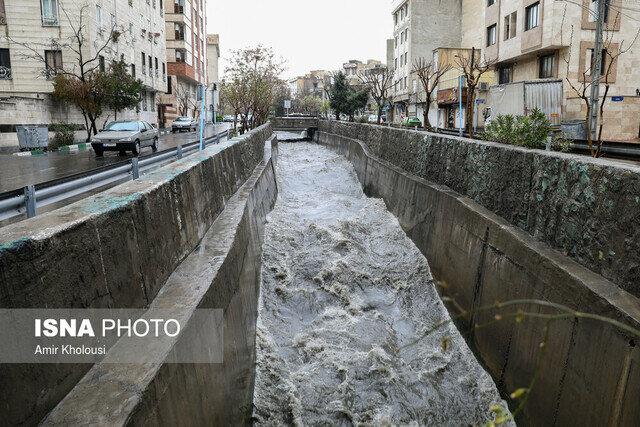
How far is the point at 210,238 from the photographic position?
6.68 meters

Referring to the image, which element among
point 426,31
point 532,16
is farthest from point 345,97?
point 532,16

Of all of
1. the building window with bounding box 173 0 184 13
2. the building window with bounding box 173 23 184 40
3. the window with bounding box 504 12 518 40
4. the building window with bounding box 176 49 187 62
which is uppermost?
the building window with bounding box 173 0 184 13

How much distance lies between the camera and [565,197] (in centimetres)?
580

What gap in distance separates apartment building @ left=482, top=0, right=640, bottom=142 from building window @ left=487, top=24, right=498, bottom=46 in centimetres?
348

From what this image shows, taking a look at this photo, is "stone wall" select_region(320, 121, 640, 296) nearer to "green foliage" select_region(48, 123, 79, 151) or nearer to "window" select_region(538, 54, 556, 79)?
"green foliage" select_region(48, 123, 79, 151)

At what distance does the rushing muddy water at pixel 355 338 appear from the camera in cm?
606

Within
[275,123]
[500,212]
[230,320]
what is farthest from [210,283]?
[275,123]

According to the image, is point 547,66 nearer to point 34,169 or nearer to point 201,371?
point 34,169

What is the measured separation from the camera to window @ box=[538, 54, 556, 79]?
104ft

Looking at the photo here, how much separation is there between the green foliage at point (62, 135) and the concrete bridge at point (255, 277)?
69.9ft

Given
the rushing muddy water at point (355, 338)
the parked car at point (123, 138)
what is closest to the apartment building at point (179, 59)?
the parked car at point (123, 138)

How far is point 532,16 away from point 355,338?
31.2 m

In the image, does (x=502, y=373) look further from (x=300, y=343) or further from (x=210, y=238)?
(x=210, y=238)

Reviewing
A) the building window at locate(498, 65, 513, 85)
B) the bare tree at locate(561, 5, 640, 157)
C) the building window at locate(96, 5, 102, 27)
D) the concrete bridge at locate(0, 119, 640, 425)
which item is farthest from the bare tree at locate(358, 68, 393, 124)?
the concrete bridge at locate(0, 119, 640, 425)
